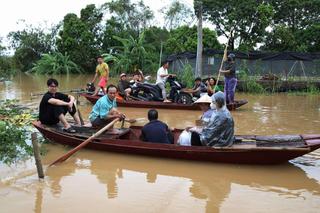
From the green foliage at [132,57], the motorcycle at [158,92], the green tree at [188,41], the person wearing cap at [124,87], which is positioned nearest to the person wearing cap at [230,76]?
the motorcycle at [158,92]

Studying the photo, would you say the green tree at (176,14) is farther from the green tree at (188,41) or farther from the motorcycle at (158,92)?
the motorcycle at (158,92)

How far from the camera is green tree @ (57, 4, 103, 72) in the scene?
3566 centimetres

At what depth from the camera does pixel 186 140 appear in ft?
22.9

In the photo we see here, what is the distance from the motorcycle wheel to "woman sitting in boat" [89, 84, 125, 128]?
5.20 metres

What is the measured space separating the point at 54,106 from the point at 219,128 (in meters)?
3.08

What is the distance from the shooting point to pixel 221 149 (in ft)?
21.5

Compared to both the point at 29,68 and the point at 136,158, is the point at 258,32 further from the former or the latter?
the point at 136,158

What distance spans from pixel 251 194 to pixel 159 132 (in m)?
1.94

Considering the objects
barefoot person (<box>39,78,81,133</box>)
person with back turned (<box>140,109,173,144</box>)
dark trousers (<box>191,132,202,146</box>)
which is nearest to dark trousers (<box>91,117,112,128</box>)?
barefoot person (<box>39,78,81,133</box>)

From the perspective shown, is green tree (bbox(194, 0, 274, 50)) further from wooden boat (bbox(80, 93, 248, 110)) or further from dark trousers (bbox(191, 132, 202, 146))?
dark trousers (bbox(191, 132, 202, 146))

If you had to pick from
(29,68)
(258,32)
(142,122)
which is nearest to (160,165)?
(142,122)

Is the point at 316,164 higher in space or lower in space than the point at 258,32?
lower

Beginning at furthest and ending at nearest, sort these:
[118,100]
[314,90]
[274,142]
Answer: [314,90], [118,100], [274,142]

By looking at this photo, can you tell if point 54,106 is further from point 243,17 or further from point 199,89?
point 243,17
